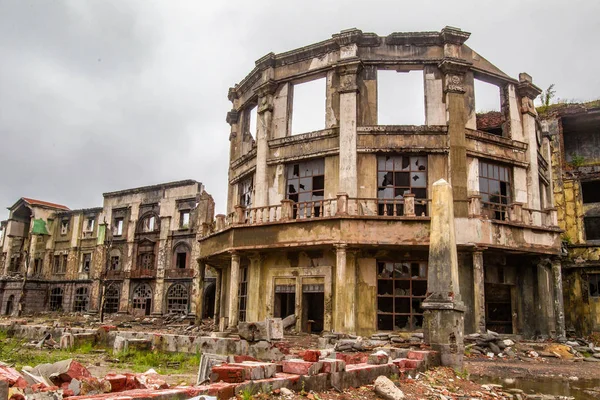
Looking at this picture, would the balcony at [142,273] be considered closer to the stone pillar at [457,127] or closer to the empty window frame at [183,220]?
the empty window frame at [183,220]

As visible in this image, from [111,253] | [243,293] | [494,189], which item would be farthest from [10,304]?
[494,189]

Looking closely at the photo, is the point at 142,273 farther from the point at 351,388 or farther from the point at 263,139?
the point at 351,388

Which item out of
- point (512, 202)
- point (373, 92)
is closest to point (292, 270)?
point (373, 92)

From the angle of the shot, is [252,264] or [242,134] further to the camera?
[242,134]

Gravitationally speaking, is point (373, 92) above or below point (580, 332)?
above

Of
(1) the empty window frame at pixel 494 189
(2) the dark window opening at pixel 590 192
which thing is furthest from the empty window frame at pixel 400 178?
(2) the dark window opening at pixel 590 192

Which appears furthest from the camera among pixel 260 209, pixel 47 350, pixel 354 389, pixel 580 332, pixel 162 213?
pixel 162 213

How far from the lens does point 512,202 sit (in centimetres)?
1909

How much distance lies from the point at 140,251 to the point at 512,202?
28.7m

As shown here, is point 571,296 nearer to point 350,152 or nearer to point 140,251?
point 350,152

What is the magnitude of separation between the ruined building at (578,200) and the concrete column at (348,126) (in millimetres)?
10506

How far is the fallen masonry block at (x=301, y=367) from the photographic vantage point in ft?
22.0

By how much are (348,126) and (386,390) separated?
12763 millimetres

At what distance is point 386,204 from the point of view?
1788 cm
